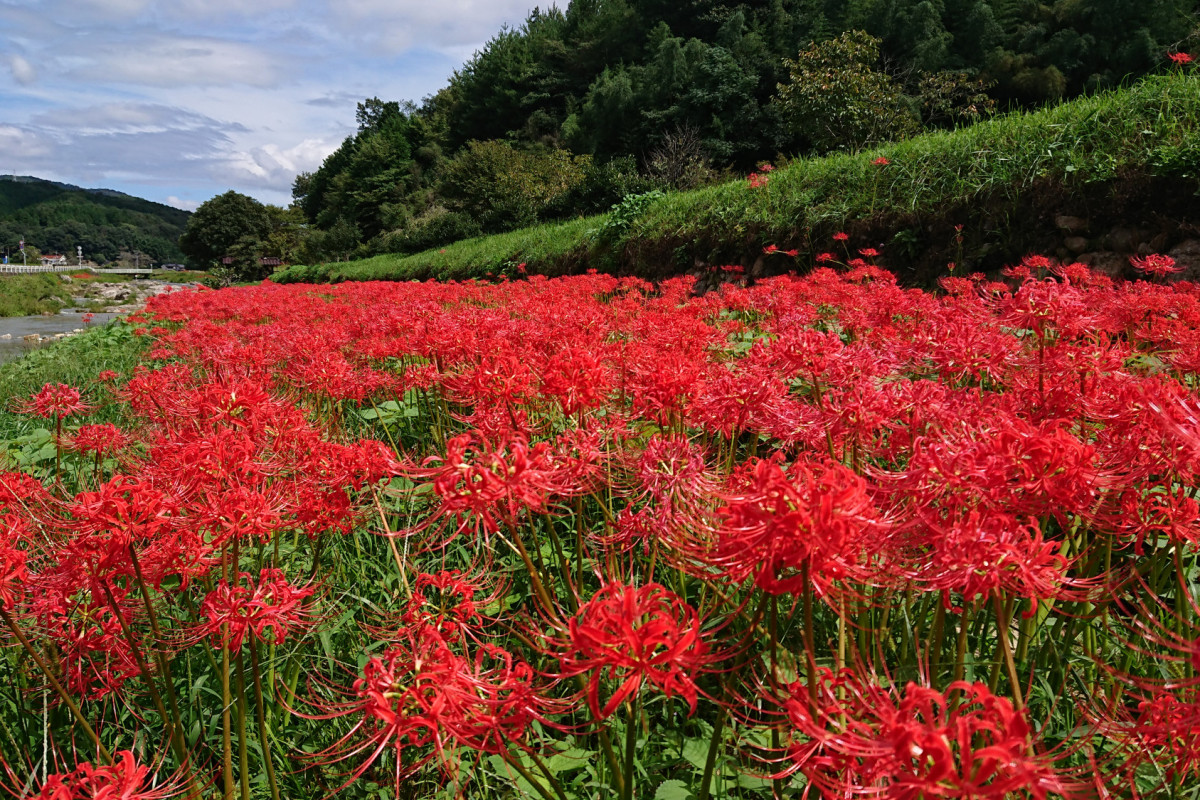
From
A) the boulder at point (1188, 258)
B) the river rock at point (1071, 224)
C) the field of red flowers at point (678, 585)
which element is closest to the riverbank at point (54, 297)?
the field of red flowers at point (678, 585)

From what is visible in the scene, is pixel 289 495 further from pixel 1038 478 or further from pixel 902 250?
pixel 902 250

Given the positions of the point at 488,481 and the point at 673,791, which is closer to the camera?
the point at 488,481

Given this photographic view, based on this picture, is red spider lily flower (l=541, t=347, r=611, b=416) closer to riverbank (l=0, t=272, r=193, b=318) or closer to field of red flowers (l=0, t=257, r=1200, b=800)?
field of red flowers (l=0, t=257, r=1200, b=800)

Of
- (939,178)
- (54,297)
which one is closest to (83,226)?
(54,297)

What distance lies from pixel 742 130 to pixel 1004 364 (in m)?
32.4

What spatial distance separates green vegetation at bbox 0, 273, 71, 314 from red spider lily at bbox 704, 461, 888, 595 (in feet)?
128

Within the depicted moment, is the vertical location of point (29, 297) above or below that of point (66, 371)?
above

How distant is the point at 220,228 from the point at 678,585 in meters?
77.9

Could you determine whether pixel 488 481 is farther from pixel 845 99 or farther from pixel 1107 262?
pixel 845 99

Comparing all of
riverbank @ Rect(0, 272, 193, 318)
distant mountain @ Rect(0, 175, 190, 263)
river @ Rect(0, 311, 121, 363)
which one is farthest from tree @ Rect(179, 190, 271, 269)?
distant mountain @ Rect(0, 175, 190, 263)

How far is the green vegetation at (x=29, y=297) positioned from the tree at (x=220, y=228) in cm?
2960

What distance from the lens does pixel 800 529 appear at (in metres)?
0.76

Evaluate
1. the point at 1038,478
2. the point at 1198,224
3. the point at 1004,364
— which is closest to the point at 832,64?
the point at 1198,224

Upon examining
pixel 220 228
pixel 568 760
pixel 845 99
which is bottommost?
pixel 568 760
